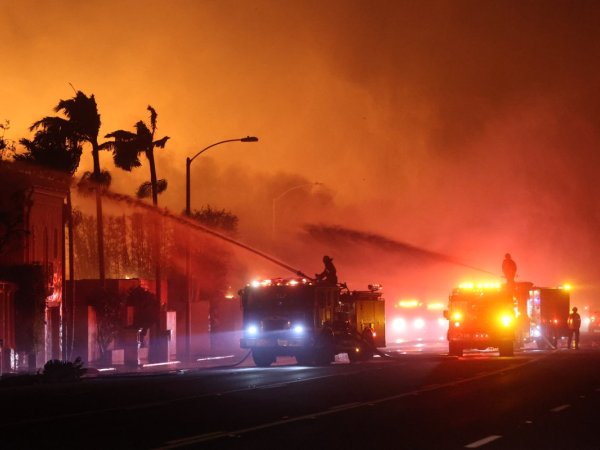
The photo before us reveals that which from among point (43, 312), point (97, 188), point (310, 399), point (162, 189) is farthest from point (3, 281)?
point (310, 399)

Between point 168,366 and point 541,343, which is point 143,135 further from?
point 541,343

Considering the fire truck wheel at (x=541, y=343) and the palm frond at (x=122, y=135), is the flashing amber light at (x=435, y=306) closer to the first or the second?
the fire truck wheel at (x=541, y=343)

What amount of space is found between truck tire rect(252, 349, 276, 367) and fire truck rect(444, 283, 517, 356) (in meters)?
7.83

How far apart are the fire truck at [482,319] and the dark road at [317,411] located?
10173 millimetres

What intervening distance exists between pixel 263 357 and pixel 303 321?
2.49 metres

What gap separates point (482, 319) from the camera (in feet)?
131

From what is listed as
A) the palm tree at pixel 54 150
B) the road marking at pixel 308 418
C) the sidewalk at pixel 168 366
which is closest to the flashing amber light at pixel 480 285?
the sidewalk at pixel 168 366

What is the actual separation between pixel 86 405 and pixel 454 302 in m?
23.1

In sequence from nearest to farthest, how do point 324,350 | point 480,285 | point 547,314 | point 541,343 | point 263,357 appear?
point 324,350 → point 263,357 → point 480,285 → point 547,314 → point 541,343

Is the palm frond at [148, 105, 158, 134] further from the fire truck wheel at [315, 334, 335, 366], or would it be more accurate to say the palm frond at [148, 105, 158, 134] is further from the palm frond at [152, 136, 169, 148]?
the fire truck wheel at [315, 334, 335, 366]

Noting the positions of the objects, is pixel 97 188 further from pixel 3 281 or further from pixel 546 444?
pixel 546 444

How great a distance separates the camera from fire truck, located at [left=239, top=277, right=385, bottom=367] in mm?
34250

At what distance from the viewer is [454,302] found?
40500mm

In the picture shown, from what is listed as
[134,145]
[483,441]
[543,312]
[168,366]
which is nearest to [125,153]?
[134,145]
